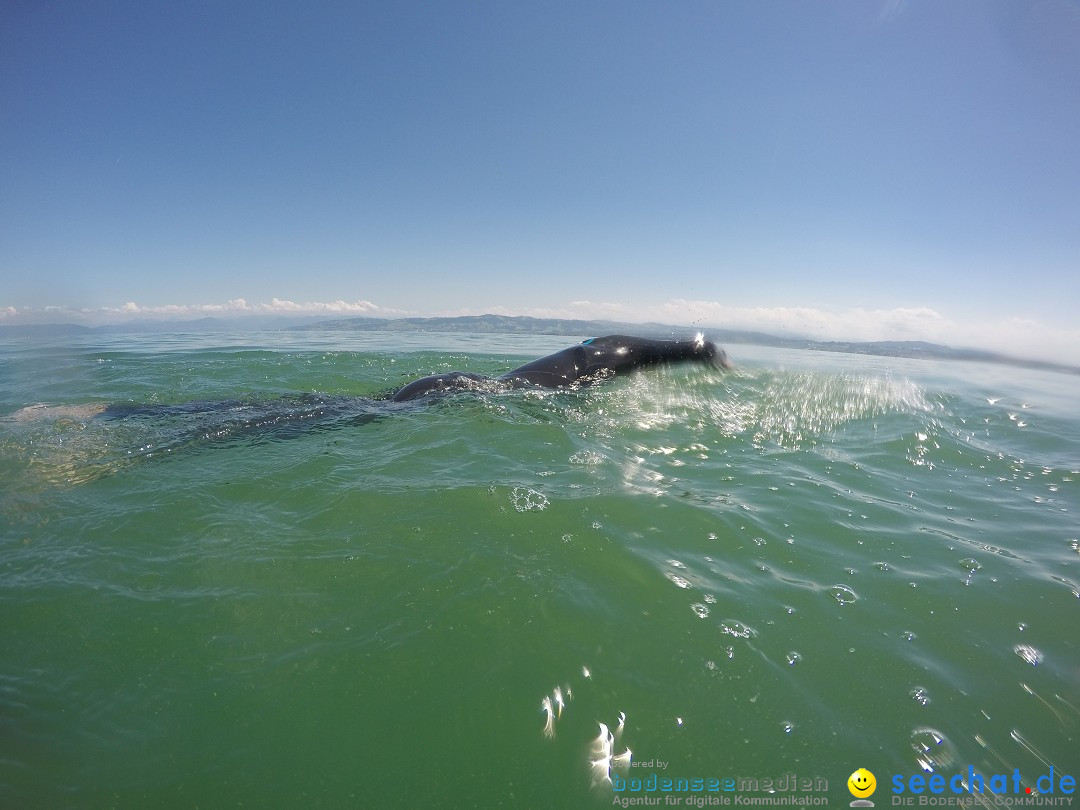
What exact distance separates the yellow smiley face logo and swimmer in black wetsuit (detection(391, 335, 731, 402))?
22.8 feet

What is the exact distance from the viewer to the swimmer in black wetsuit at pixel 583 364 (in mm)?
8281

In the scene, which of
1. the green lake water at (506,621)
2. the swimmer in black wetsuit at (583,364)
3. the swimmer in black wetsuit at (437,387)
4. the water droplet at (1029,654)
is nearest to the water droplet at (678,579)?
the green lake water at (506,621)

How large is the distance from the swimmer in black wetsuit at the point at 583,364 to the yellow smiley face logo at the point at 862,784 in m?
6.94

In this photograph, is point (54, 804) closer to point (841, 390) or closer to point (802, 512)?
point (802, 512)

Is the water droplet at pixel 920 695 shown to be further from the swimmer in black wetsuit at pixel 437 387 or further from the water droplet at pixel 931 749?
the swimmer in black wetsuit at pixel 437 387

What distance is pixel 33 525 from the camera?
3768mm

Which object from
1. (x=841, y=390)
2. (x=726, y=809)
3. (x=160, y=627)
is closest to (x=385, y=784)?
(x=726, y=809)

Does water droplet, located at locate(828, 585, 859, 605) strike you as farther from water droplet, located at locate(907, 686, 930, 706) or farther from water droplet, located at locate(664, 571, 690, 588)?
water droplet, located at locate(664, 571, 690, 588)

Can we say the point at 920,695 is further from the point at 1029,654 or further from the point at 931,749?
the point at 1029,654

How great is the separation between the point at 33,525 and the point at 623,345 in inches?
338

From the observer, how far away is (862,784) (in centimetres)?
201

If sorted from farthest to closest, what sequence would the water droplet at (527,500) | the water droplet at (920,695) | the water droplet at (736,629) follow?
the water droplet at (527,500)
the water droplet at (736,629)
the water droplet at (920,695)

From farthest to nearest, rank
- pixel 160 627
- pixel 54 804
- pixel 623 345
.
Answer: pixel 623 345 → pixel 160 627 → pixel 54 804

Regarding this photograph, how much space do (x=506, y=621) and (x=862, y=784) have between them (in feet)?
5.93
